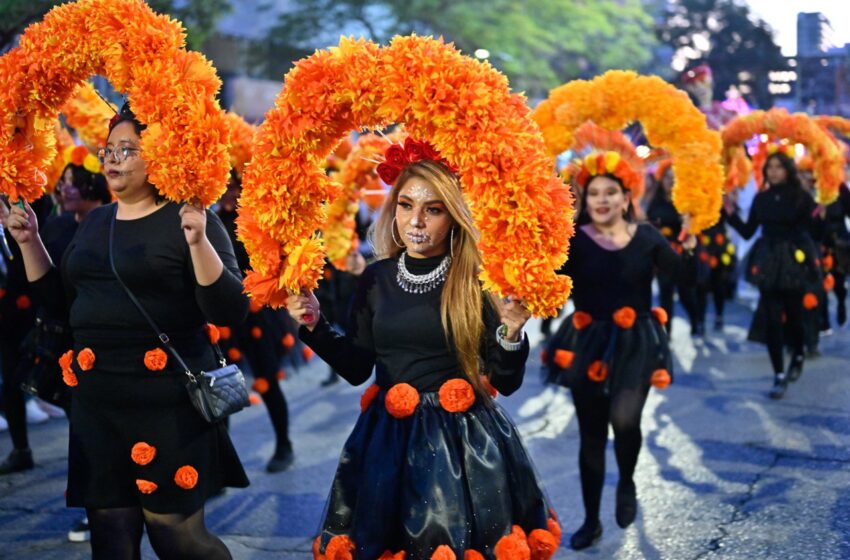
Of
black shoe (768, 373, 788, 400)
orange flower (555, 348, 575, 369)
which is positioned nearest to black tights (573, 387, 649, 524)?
orange flower (555, 348, 575, 369)

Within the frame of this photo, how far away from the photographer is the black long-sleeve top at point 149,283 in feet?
12.6

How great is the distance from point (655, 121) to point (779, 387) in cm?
374

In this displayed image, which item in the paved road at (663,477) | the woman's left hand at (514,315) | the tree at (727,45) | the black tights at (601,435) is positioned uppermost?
the tree at (727,45)

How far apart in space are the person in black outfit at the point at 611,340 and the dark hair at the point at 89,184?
2503mm

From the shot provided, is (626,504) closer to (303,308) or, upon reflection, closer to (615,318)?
(615,318)

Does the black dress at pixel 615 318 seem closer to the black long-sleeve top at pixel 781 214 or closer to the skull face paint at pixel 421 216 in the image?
the skull face paint at pixel 421 216

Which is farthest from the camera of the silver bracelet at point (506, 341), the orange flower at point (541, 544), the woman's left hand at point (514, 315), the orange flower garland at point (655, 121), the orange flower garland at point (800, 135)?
the orange flower garland at point (800, 135)

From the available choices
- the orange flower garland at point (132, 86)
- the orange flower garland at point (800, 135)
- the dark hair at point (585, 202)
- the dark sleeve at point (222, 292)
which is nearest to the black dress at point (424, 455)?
the dark sleeve at point (222, 292)

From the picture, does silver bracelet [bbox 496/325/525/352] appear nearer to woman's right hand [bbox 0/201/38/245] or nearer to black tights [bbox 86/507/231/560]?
black tights [bbox 86/507/231/560]

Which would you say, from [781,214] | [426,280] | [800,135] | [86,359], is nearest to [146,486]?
[86,359]

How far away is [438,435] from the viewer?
3.61 metres

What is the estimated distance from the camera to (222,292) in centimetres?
382

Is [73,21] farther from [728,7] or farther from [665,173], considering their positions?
[728,7]

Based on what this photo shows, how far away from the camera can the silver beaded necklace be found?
150 inches
